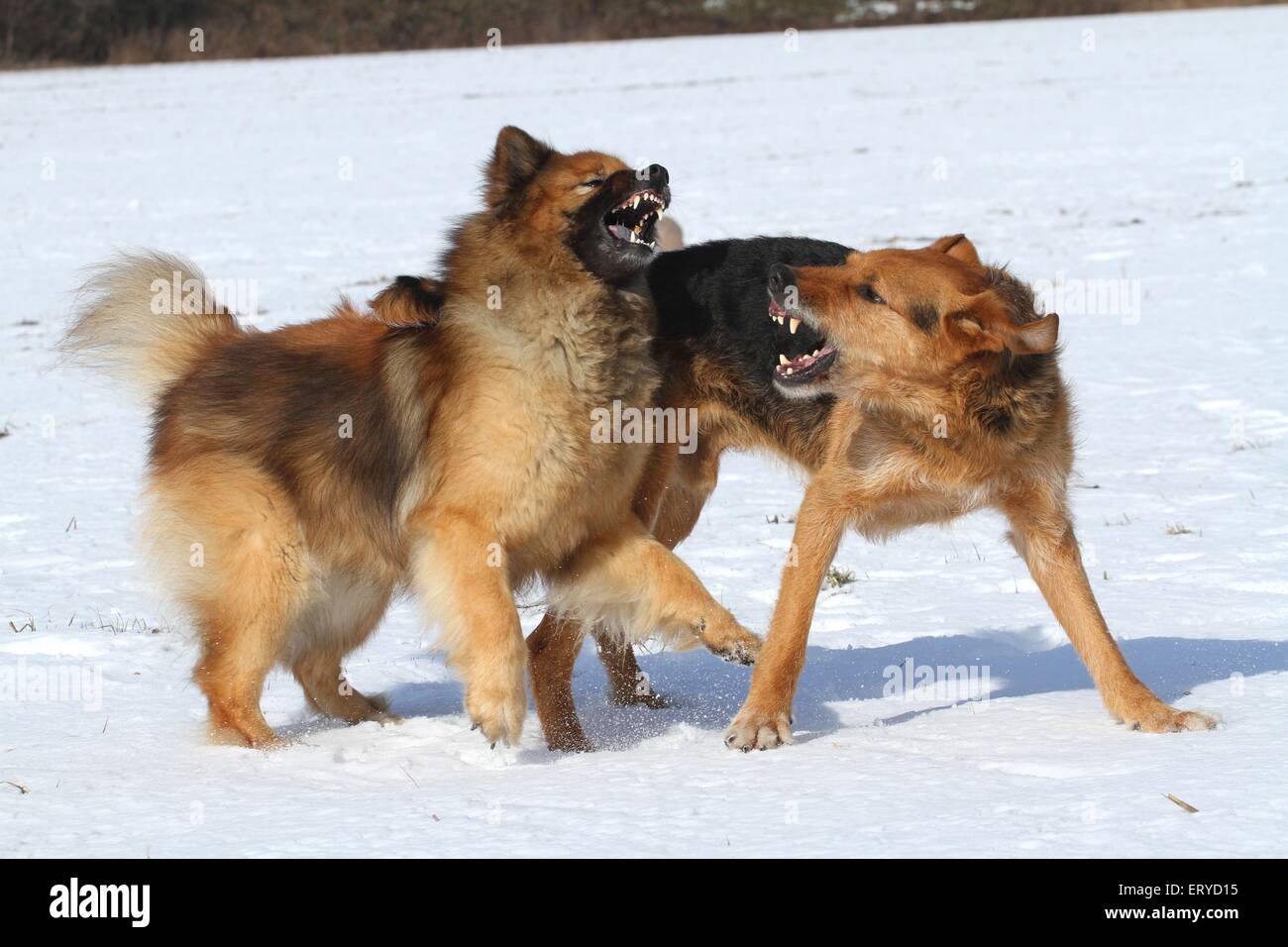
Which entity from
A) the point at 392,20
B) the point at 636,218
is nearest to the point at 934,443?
the point at 636,218

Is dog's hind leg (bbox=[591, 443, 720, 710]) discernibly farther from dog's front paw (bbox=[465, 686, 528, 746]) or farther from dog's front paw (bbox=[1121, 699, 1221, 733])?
dog's front paw (bbox=[1121, 699, 1221, 733])

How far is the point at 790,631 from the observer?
5.09 metres

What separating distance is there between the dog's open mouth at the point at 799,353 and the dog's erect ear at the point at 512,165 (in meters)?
0.99

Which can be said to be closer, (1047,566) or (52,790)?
(52,790)

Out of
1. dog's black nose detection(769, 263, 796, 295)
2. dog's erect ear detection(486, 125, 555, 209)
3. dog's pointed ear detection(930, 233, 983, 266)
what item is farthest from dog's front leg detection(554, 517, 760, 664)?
dog's pointed ear detection(930, 233, 983, 266)

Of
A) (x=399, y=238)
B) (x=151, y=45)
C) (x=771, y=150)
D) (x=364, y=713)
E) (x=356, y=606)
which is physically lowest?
(x=364, y=713)

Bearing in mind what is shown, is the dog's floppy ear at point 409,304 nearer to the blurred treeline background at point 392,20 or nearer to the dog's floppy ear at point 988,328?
the dog's floppy ear at point 988,328

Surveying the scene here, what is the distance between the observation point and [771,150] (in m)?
21.4

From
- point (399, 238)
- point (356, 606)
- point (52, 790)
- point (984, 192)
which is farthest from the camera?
point (984, 192)

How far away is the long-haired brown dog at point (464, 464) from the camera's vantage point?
5000 millimetres

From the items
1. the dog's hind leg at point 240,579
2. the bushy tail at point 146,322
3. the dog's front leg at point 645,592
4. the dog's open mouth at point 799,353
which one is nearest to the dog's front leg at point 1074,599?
the dog's open mouth at point 799,353
